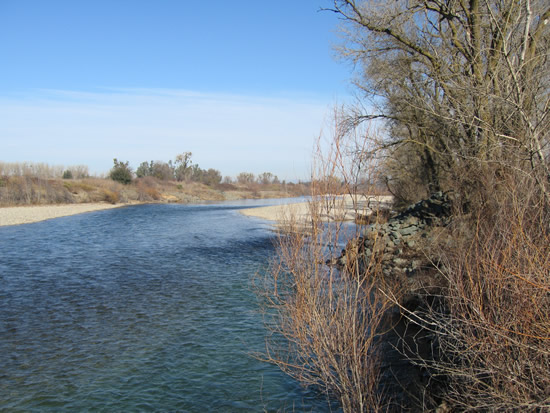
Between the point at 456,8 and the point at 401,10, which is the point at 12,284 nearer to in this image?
the point at 401,10

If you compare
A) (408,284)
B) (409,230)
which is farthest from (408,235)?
(408,284)

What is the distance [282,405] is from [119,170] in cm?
6594

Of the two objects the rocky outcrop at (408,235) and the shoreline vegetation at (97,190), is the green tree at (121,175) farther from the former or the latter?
the rocky outcrop at (408,235)

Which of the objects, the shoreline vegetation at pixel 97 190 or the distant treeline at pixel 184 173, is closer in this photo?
the shoreline vegetation at pixel 97 190

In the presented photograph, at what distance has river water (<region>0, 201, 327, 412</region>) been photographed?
6586 mm

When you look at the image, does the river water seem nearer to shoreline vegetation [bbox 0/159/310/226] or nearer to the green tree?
shoreline vegetation [bbox 0/159/310/226]

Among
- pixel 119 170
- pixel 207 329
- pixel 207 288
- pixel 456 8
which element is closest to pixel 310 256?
pixel 207 329

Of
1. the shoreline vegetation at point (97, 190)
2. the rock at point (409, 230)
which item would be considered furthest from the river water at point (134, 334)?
the rock at point (409, 230)

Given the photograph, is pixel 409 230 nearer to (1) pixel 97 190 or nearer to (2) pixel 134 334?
(2) pixel 134 334

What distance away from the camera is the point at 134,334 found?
924cm

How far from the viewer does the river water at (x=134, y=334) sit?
21.6 ft

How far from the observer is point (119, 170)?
66.2 meters

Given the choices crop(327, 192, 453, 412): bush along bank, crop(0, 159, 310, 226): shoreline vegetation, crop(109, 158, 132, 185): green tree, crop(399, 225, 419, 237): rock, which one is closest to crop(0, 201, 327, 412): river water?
crop(327, 192, 453, 412): bush along bank

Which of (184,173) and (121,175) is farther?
(184,173)
